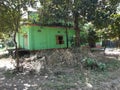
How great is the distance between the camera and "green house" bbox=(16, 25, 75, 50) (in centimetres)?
1672

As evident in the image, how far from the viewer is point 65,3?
14.1m

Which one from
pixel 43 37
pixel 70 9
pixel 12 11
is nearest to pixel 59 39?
pixel 43 37

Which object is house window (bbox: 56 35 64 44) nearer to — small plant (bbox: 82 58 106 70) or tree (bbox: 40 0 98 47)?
tree (bbox: 40 0 98 47)

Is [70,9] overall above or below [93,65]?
above

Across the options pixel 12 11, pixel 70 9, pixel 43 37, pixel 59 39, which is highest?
pixel 70 9

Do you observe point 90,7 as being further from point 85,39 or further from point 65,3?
point 85,39

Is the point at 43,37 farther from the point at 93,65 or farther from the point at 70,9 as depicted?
the point at 93,65

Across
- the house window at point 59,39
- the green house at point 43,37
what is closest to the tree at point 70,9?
the green house at point 43,37

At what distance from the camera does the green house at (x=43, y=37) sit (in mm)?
16719

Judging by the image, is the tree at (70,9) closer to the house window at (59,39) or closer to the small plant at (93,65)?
the house window at (59,39)

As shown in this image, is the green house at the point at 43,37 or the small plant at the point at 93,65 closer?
the small plant at the point at 93,65

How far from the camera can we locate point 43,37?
691 inches

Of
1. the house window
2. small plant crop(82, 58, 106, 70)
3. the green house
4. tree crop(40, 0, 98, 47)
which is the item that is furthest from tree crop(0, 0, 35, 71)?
the house window

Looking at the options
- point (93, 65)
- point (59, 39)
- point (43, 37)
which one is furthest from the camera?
point (59, 39)
